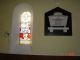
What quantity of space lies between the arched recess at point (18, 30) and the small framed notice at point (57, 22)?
19.5 inches

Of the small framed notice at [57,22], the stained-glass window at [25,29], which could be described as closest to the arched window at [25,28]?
the stained-glass window at [25,29]

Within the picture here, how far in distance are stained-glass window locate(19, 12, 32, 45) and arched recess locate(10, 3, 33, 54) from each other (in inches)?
1.2

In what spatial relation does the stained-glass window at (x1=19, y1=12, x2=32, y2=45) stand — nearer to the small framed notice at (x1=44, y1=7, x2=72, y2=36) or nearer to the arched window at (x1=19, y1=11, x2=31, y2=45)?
the arched window at (x1=19, y1=11, x2=31, y2=45)

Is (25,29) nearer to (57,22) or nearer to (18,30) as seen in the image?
(18,30)

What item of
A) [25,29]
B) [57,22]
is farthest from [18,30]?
[57,22]

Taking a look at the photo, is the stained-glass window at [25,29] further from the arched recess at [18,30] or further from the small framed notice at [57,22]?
the small framed notice at [57,22]

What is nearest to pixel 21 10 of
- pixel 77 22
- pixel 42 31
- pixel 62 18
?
pixel 42 31

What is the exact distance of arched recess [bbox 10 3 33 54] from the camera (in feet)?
13.0

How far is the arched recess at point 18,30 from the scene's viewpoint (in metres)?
3.97

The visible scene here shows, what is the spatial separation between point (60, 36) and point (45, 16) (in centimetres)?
65

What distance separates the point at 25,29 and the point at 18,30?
0.20 metres

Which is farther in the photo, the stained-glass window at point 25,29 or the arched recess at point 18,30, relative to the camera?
the stained-glass window at point 25,29

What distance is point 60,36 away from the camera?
3.66 m

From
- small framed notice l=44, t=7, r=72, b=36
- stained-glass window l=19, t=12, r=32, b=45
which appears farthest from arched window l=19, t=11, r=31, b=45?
small framed notice l=44, t=7, r=72, b=36
